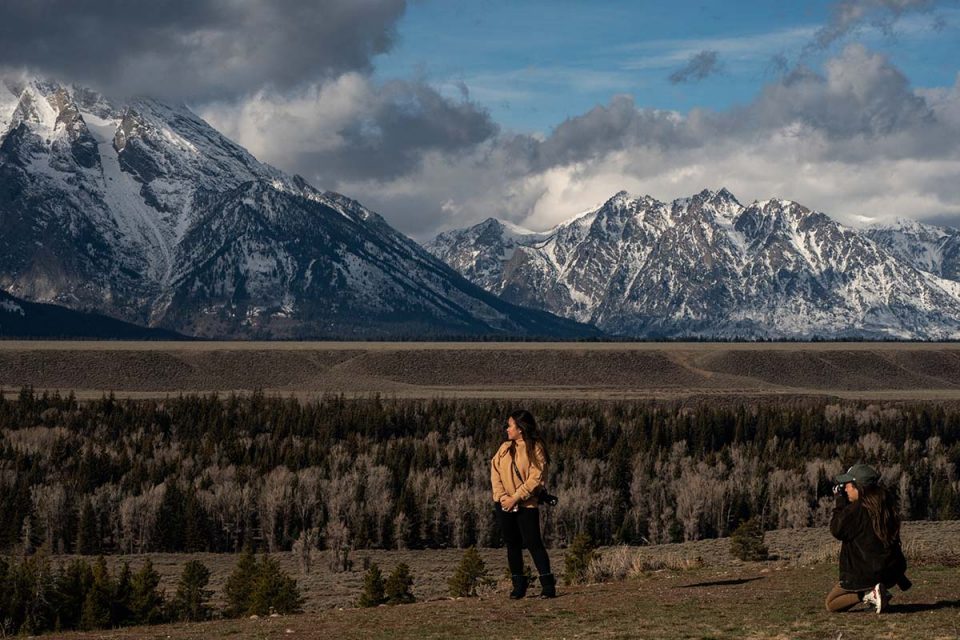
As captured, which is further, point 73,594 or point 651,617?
point 73,594

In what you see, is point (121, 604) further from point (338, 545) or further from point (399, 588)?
point (338, 545)

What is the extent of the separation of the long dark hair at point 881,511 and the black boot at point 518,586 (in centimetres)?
834

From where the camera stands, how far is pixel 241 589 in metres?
62.0

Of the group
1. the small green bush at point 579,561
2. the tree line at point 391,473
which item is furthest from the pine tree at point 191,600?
the tree line at point 391,473

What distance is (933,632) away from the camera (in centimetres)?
2355

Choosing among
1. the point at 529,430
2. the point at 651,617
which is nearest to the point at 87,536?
the point at 529,430

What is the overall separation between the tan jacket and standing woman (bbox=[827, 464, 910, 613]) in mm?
6374

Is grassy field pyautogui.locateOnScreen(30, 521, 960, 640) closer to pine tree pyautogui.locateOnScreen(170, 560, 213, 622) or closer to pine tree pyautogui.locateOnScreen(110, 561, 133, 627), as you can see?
pine tree pyautogui.locateOnScreen(170, 560, 213, 622)

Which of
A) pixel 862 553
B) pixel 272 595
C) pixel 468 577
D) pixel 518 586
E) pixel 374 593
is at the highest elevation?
pixel 862 553

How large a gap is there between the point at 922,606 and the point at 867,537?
98.7 inches

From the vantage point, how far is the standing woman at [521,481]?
91.1 feet

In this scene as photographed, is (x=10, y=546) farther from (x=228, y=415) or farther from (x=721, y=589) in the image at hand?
(x=721, y=589)

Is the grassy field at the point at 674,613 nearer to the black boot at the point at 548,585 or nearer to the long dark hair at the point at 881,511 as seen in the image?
the black boot at the point at 548,585

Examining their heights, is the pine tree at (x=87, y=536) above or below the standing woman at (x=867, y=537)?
below
